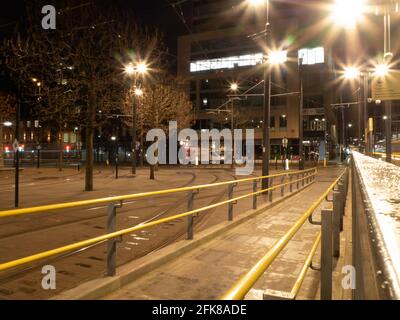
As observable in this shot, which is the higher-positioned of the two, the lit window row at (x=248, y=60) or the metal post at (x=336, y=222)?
the lit window row at (x=248, y=60)

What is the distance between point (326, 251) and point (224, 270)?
7.40 feet

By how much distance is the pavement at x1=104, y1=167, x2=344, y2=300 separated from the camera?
5.10 metres

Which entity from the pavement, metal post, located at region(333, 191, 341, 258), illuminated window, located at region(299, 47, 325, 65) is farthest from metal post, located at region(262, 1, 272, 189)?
illuminated window, located at region(299, 47, 325, 65)

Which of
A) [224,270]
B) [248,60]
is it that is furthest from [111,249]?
[248,60]

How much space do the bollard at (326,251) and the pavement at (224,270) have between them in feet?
3.58

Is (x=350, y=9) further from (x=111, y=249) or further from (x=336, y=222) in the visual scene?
(x=111, y=249)

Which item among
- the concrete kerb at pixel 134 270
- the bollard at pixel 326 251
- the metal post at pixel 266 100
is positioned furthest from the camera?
the metal post at pixel 266 100

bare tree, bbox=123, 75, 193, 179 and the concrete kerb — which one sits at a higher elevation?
bare tree, bbox=123, 75, 193, 179

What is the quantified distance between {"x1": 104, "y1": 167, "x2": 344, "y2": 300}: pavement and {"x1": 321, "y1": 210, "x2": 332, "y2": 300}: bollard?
3.58 ft

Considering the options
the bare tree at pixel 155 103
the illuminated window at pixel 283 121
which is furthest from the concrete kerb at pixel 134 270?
the illuminated window at pixel 283 121

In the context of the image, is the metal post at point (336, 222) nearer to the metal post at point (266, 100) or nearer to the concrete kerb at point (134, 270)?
the concrete kerb at point (134, 270)

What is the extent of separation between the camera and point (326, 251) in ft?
13.6

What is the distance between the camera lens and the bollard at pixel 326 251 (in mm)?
4043

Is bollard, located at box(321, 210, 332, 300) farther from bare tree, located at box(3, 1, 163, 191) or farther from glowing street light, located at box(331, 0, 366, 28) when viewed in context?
bare tree, located at box(3, 1, 163, 191)
